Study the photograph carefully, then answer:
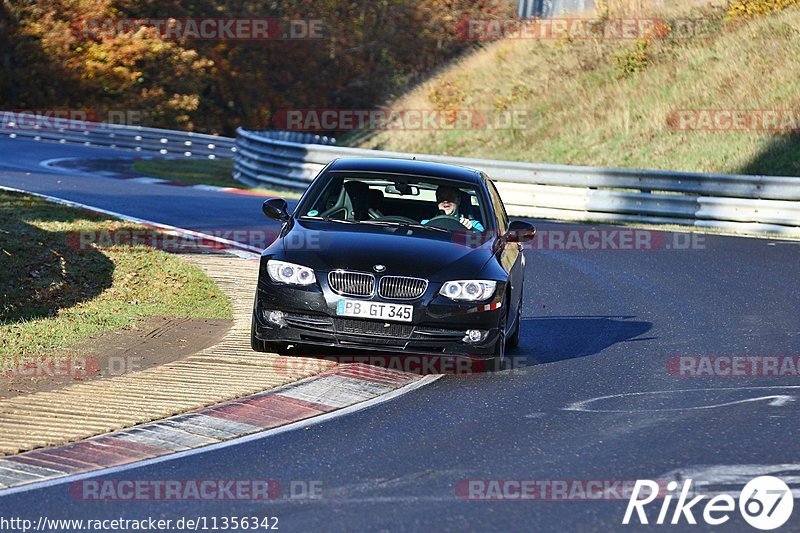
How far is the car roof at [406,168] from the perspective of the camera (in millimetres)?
11352

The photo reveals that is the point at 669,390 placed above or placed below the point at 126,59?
below

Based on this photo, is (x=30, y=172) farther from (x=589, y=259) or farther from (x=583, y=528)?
(x=583, y=528)

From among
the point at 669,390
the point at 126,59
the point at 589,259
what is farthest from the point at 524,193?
the point at 126,59

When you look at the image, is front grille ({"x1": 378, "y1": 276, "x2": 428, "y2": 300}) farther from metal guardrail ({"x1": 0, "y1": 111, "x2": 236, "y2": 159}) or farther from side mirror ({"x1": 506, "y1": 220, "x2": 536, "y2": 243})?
metal guardrail ({"x1": 0, "y1": 111, "x2": 236, "y2": 159})

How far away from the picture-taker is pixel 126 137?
38.9 meters

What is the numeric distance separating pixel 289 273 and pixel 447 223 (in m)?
1.73

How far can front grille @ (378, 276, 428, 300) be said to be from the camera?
9.77 metres

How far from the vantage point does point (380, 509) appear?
6367 mm

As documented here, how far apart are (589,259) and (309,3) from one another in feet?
137

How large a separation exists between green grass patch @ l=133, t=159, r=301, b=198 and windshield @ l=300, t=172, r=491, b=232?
15085 mm

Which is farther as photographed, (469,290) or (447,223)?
(447,223)

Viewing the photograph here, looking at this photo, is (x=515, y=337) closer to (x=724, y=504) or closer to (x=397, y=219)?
(x=397, y=219)

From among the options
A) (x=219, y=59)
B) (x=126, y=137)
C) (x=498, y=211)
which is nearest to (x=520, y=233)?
(x=498, y=211)

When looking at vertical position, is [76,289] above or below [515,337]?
below
